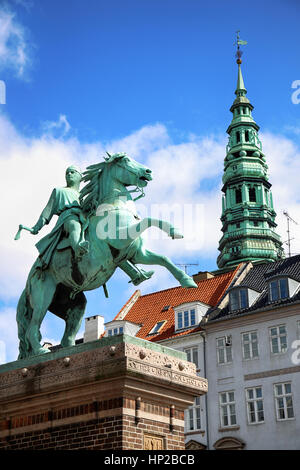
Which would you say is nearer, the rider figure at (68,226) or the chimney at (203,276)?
the rider figure at (68,226)

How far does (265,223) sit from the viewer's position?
60.2 metres

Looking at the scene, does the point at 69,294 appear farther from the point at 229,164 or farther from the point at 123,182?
the point at 229,164

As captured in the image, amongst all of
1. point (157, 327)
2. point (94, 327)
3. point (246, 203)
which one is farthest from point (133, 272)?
point (246, 203)

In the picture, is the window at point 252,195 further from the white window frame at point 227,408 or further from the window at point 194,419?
the white window frame at point 227,408

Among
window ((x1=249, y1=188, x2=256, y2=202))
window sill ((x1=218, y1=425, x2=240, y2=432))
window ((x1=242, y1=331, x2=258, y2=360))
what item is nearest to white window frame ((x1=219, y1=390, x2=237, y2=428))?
window sill ((x1=218, y1=425, x2=240, y2=432))

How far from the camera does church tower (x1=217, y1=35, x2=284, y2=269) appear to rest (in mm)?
58844

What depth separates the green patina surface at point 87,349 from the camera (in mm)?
10031

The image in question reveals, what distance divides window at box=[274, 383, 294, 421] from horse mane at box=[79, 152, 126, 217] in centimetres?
2564

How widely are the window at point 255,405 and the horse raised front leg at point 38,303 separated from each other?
26203 mm

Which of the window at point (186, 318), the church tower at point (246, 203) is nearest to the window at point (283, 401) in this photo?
the window at point (186, 318)

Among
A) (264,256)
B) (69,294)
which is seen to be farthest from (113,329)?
(69,294)

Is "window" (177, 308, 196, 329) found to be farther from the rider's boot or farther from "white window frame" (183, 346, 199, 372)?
the rider's boot

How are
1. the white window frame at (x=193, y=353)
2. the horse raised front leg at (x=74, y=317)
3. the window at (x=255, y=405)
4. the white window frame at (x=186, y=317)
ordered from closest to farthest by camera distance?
the horse raised front leg at (x=74, y=317) < the window at (x=255, y=405) < the white window frame at (x=193, y=353) < the white window frame at (x=186, y=317)

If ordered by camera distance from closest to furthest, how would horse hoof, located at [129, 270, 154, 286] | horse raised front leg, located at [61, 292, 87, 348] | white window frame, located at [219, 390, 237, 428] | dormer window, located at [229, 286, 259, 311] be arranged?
horse hoof, located at [129, 270, 154, 286]
horse raised front leg, located at [61, 292, 87, 348]
white window frame, located at [219, 390, 237, 428]
dormer window, located at [229, 286, 259, 311]
